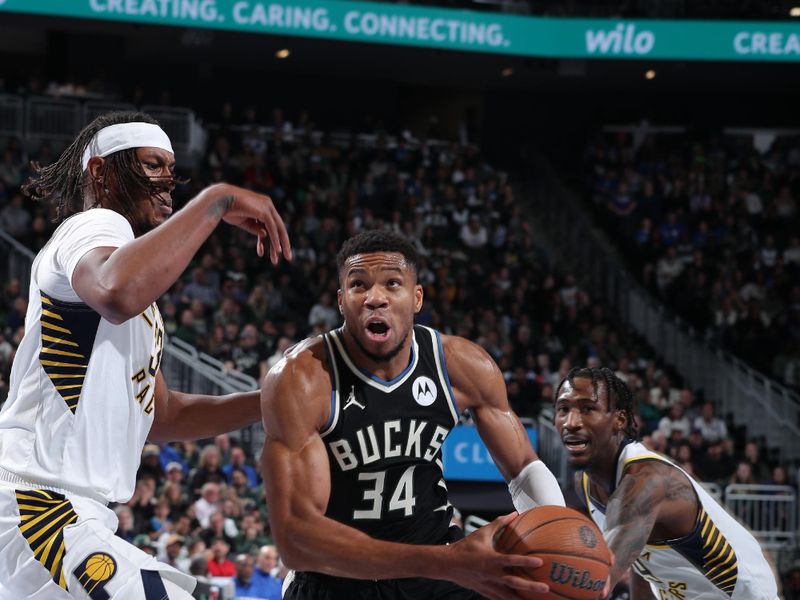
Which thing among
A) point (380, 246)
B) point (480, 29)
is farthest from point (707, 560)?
point (480, 29)

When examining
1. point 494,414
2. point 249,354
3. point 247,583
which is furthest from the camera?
point 249,354

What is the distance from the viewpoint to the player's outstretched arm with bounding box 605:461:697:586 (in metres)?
4.32

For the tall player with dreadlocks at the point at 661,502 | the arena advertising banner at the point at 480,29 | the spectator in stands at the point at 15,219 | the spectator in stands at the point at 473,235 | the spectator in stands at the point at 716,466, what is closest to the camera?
the tall player with dreadlocks at the point at 661,502

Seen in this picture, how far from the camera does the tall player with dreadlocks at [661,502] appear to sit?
4.66 meters

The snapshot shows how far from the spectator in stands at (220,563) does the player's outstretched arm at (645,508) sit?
20.2 ft

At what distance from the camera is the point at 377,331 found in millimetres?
4105

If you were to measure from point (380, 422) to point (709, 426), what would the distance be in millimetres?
12278

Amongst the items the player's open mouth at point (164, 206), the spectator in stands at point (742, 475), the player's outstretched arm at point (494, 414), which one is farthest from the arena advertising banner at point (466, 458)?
the player's open mouth at point (164, 206)

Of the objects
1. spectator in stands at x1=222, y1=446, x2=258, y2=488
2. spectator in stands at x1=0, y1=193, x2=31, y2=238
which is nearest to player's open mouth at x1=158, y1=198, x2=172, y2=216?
spectator in stands at x1=222, y1=446, x2=258, y2=488

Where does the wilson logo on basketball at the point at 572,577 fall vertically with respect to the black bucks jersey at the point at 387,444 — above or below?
below

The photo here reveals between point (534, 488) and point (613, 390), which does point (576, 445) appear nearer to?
point (613, 390)

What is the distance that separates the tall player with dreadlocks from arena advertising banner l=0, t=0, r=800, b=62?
14208mm

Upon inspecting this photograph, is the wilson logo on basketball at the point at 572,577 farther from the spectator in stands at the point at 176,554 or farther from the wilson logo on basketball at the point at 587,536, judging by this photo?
the spectator in stands at the point at 176,554

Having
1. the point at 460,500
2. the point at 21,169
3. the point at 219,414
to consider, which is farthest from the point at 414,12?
the point at 219,414
